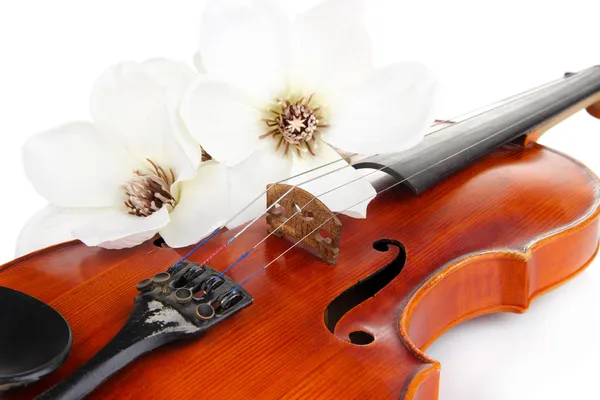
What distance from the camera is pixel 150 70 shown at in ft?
3.17

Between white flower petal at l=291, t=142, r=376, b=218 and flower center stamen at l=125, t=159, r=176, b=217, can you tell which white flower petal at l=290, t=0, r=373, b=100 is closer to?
white flower petal at l=291, t=142, r=376, b=218

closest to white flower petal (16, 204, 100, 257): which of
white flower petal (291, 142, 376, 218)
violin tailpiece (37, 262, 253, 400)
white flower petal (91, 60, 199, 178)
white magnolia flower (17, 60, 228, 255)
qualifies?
white magnolia flower (17, 60, 228, 255)

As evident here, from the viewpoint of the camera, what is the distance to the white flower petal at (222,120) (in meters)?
0.93

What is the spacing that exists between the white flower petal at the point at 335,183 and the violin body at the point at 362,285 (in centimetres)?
7

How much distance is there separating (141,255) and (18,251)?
0.71ft

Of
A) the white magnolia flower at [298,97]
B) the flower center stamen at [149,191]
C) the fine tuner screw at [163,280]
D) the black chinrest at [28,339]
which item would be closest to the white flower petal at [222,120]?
the white magnolia flower at [298,97]

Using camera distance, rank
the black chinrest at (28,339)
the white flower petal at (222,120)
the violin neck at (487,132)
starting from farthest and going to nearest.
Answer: the violin neck at (487,132), the white flower petal at (222,120), the black chinrest at (28,339)

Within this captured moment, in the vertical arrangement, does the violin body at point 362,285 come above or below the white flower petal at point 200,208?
below

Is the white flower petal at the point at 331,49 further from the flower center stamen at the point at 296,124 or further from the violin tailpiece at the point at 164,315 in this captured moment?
the violin tailpiece at the point at 164,315

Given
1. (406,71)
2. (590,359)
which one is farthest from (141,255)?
(590,359)

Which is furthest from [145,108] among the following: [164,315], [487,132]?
[487,132]

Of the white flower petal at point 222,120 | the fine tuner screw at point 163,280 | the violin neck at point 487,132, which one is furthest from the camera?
the violin neck at point 487,132

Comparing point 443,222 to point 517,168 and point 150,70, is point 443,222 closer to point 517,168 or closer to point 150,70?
point 517,168

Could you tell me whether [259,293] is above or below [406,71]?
below
